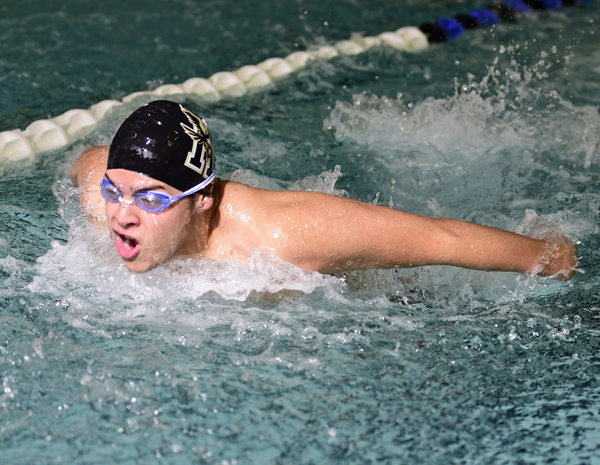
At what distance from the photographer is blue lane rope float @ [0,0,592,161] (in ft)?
11.9

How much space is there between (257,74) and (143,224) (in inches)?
115

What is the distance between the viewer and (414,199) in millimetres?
3309

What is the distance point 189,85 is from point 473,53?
2.53 m

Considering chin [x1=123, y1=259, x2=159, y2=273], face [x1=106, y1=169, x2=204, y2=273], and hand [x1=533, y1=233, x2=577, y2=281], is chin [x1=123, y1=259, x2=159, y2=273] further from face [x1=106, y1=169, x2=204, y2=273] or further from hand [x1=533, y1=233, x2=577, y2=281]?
hand [x1=533, y1=233, x2=577, y2=281]

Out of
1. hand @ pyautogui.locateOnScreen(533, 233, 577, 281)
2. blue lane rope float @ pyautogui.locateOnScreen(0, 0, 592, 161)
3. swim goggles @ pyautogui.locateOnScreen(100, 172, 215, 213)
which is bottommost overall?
blue lane rope float @ pyautogui.locateOnScreen(0, 0, 592, 161)

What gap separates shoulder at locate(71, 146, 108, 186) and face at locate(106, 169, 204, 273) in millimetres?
621

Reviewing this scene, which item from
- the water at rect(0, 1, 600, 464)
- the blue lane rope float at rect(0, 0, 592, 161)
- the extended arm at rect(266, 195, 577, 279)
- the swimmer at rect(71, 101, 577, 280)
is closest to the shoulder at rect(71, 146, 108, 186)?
the water at rect(0, 1, 600, 464)

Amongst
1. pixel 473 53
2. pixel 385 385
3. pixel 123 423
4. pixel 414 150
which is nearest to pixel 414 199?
pixel 414 150

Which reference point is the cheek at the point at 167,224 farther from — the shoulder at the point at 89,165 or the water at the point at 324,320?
the shoulder at the point at 89,165

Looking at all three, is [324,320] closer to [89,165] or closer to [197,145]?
[197,145]

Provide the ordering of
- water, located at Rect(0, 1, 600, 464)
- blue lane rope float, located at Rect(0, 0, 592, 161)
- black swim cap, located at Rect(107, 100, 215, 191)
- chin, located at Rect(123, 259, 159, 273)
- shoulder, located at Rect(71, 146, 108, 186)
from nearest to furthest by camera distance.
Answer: water, located at Rect(0, 1, 600, 464)
black swim cap, located at Rect(107, 100, 215, 191)
chin, located at Rect(123, 259, 159, 273)
shoulder, located at Rect(71, 146, 108, 186)
blue lane rope float, located at Rect(0, 0, 592, 161)

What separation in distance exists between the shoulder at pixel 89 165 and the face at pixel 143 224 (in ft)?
2.04

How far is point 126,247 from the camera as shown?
2.10m

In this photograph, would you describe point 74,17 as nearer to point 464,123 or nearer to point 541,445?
point 464,123
